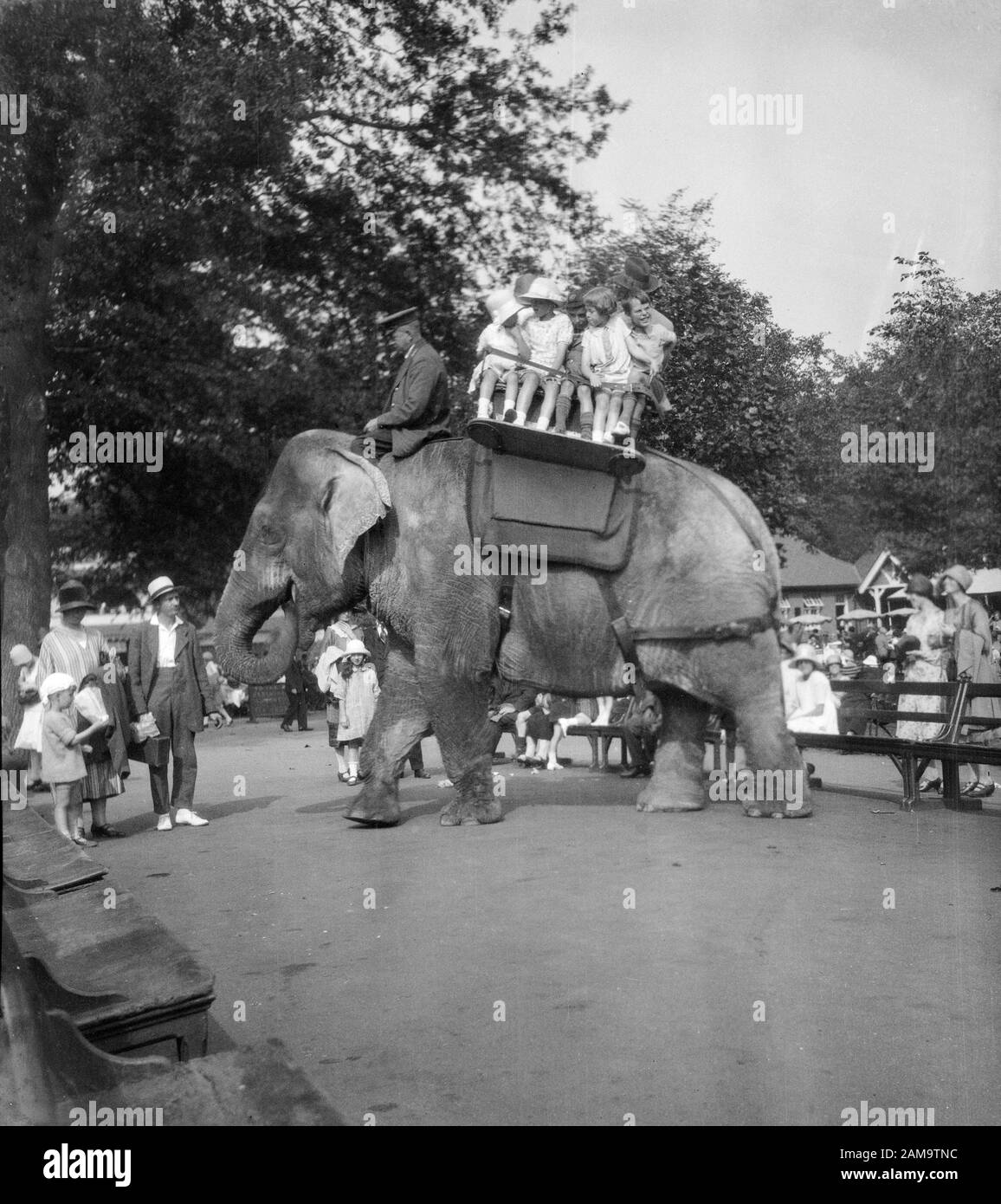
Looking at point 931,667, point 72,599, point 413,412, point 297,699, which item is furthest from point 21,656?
point 297,699

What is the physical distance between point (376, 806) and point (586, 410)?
124 inches

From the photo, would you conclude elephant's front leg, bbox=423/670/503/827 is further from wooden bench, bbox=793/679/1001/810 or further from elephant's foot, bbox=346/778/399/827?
wooden bench, bbox=793/679/1001/810

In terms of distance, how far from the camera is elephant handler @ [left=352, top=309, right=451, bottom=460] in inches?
389

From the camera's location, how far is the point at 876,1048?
438 cm

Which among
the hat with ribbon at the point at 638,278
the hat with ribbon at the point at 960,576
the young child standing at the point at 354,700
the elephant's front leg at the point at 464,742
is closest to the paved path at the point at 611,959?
the elephant's front leg at the point at 464,742

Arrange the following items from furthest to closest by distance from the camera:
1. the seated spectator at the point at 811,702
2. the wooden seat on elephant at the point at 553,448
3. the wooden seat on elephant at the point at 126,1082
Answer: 1. the seated spectator at the point at 811,702
2. the wooden seat on elephant at the point at 553,448
3. the wooden seat on elephant at the point at 126,1082

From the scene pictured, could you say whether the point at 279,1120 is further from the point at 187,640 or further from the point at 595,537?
the point at 187,640

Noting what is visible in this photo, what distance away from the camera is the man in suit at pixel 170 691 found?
10977mm

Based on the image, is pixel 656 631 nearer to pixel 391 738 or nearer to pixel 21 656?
pixel 391 738

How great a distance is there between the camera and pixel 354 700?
47.1ft

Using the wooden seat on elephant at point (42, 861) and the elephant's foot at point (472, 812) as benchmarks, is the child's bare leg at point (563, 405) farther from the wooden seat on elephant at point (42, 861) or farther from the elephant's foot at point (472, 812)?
the wooden seat on elephant at point (42, 861)

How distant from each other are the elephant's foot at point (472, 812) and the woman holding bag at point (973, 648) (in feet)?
13.3

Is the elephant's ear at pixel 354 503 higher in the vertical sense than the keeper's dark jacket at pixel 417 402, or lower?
lower

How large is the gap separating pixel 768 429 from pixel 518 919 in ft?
26.6
